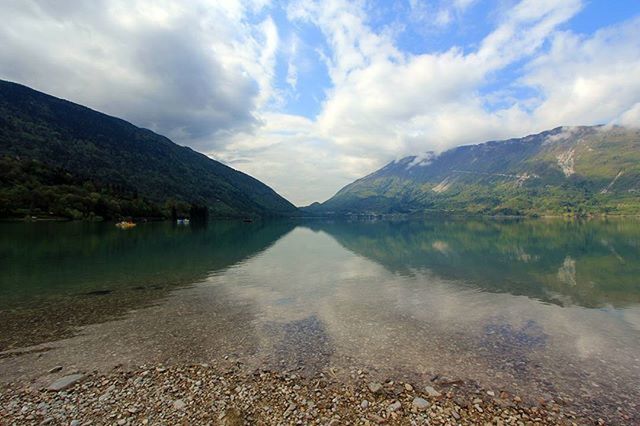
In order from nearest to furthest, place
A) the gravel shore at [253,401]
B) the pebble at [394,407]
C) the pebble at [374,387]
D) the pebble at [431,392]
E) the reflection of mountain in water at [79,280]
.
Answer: the gravel shore at [253,401]
the pebble at [394,407]
the pebble at [431,392]
the pebble at [374,387]
the reflection of mountain in water at [79,280]

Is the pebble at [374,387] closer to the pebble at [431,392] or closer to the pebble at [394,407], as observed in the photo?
the pebble at [394,407]

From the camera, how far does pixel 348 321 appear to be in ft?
92.6

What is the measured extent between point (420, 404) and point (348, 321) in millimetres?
13410

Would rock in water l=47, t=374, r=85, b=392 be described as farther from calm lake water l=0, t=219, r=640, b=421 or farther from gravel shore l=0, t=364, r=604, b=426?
calm lake water l=0, t=219, r=640, b=421

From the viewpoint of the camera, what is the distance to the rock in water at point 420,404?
1468 centimetres

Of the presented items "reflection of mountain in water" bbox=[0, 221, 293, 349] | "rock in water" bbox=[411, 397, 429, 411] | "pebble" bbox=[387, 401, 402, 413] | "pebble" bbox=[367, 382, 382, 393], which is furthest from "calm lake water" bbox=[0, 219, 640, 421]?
"pebble" bbox=[387, 401, 402, 413]

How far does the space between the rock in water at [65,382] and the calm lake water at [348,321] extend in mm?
1853

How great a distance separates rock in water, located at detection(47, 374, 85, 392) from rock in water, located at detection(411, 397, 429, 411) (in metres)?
16.7

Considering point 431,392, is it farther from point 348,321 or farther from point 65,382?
point 65,382

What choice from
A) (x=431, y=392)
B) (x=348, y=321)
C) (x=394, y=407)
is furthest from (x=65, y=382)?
(x=348, y=321)

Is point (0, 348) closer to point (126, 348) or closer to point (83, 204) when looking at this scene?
point (126, 348)

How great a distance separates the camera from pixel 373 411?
14414 mm

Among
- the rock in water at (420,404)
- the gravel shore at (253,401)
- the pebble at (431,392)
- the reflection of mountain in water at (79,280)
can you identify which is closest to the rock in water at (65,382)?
the gravel shore at (253,401)

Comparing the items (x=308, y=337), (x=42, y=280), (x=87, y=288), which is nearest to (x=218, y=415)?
(x=308, y=337)
